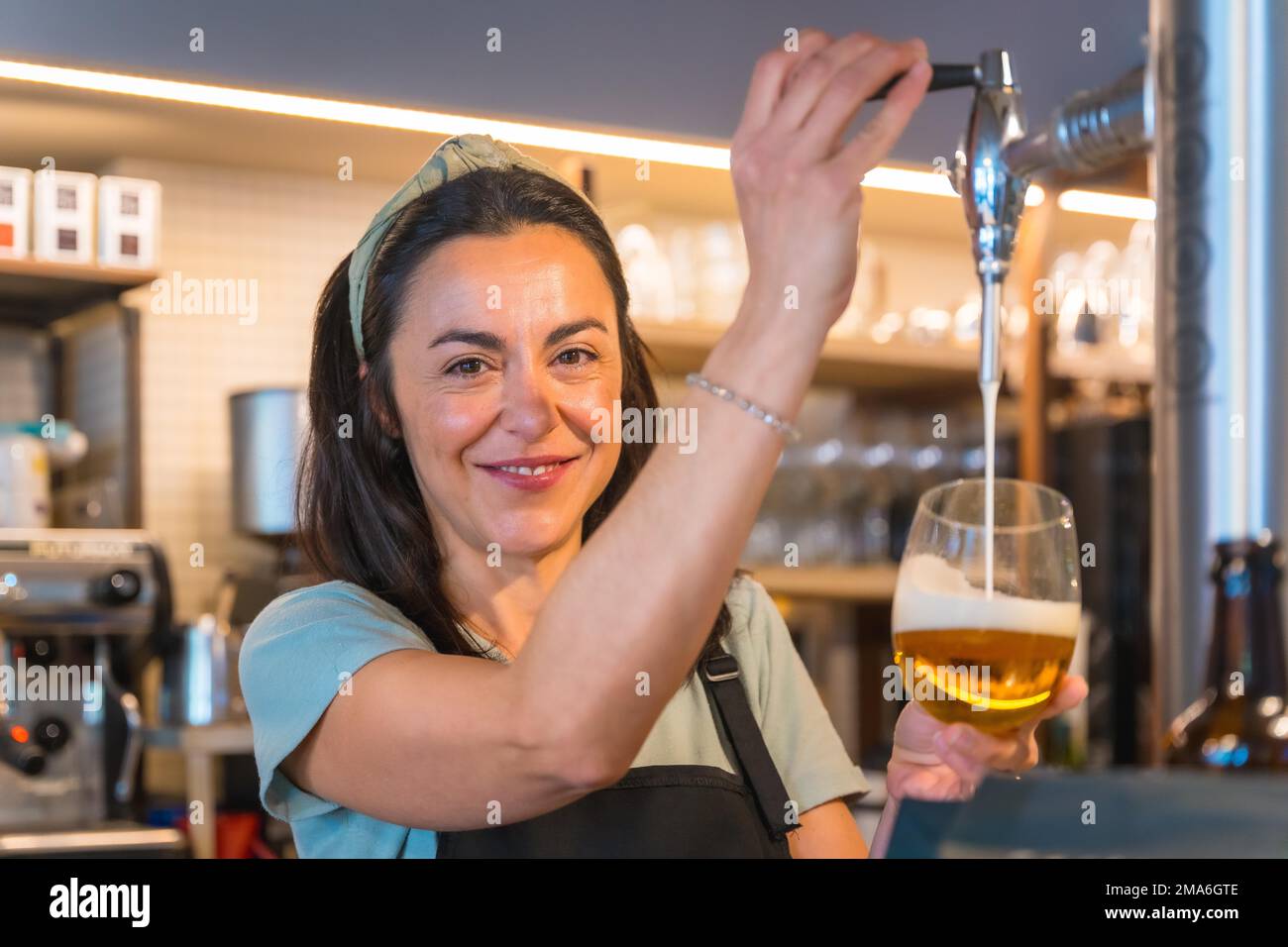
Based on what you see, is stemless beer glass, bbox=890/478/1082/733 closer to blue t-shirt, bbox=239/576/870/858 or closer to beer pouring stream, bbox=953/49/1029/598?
beer pouring stream, bbox=953/49/1029/598

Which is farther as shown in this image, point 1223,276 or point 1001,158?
point 1001,158

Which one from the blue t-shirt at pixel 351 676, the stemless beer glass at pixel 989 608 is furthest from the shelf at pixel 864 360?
the stemless beer glass at pixel 989 608

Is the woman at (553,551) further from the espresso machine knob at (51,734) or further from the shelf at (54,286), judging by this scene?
the shelf at (54,286)

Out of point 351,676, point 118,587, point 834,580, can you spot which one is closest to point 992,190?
point 351,676

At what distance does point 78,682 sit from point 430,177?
2.04m

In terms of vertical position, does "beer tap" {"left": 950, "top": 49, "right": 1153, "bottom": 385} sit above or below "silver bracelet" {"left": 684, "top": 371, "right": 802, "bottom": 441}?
above

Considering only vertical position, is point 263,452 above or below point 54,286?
below

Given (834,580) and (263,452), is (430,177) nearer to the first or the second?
(263,452)

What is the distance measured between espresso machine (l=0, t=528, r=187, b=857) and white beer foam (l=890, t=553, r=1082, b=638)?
2.28m

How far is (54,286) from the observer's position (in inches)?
134

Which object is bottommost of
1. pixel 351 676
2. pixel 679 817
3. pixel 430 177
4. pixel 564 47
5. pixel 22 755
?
pixel 22 755

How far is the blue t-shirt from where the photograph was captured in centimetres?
96

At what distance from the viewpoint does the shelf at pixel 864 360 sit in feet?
11.6

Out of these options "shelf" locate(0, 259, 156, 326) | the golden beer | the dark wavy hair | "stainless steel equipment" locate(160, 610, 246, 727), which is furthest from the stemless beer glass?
"shelf" locate(0, 259, 156, 326)
